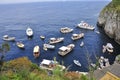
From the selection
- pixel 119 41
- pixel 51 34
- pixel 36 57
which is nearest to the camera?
pixel 36 57

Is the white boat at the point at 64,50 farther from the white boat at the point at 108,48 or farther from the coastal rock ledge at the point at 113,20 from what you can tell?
the coastal rock ledge at the point at 113,20

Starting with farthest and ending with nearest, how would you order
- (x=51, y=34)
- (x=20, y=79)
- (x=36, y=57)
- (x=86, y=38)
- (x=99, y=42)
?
1. (x=51, y=34)
2. (x=86, y=38)
3. (x=99, y=42)
4. (x=36, y=57)
5. (x=20, y=79)

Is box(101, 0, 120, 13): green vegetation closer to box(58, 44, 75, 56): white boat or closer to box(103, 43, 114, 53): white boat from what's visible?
box(103, 43, 114, 53): white boat

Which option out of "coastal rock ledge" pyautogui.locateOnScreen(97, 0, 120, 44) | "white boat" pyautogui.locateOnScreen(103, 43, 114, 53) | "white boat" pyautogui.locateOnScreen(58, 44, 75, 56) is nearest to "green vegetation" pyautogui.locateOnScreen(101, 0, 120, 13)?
"coastal rock ledge" pyautogui.locateOnScreen(97, 0, 120, 44)

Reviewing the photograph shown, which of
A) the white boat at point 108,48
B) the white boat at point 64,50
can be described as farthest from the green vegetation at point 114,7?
the white boat at point 64,50

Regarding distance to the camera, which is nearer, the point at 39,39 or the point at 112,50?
the point at 112,50

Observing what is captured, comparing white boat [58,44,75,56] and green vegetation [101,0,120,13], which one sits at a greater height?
green vegetation [101,0,120,13]

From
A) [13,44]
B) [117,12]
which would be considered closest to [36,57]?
[13,44]

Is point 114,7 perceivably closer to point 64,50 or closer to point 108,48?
point 108,48

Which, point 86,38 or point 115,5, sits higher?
point 115,5

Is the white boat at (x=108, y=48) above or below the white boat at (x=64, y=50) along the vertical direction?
above

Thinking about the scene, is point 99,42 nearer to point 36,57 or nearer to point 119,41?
point 119,41
